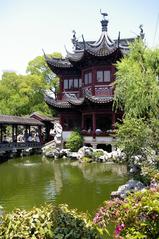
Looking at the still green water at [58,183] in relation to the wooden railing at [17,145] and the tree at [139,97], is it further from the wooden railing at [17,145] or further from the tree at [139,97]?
the wooden railing at [17,145]

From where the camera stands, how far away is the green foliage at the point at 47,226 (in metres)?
3.97

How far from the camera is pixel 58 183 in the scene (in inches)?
546

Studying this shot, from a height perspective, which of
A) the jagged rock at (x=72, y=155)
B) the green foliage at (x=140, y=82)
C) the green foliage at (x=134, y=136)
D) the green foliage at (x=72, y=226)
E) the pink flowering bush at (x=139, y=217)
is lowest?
the jagged rock at (x=72, y=155)

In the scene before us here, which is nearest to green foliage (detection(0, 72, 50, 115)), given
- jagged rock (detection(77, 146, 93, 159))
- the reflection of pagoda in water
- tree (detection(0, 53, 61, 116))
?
tree (detection(0, 53, 61, 116))

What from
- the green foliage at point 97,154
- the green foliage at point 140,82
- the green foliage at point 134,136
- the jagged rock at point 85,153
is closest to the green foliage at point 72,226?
the green foliage at point 134,136

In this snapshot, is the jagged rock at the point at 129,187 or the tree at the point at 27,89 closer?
the jagged rock at the point at 129,187

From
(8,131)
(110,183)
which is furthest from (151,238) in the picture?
(8,131)

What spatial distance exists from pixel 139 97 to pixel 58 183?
476 centimetres

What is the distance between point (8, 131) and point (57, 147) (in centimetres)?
1539

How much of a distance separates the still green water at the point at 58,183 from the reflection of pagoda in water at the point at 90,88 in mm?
5332

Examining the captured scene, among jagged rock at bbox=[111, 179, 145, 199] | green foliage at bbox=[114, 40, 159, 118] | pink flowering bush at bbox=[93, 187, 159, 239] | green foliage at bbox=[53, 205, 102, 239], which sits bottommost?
jagged rock at bbox=[111, 179, 145, 199]

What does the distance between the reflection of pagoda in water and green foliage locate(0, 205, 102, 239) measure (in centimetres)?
1900

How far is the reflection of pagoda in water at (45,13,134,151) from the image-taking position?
79.2 feet

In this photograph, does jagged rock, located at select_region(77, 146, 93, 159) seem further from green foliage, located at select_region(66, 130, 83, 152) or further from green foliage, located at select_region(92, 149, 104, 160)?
green foliage, located at select_region(66, 130, 83, 152)
